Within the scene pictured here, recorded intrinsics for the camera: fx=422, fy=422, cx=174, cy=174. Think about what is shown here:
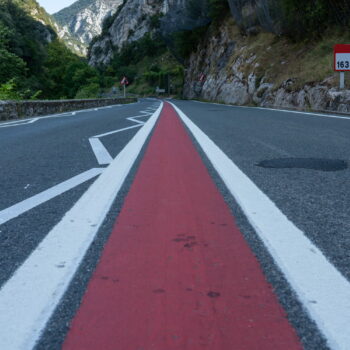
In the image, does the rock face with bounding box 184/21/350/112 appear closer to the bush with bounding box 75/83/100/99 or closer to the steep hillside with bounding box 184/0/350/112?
the steep hillside with bounding box 184/0/350/112

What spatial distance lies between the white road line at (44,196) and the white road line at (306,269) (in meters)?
1.33

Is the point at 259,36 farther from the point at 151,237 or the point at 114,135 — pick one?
the point at 151,237

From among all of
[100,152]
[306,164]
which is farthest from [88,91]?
[306,164]

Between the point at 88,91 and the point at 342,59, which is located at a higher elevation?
the point at 88,91

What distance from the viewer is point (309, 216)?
2.47 meters

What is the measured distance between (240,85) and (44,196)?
1122 inches

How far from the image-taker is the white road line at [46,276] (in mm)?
1274

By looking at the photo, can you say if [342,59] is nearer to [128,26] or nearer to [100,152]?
[100,152]

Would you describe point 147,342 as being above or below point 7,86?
below

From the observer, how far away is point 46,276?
5.41 ft

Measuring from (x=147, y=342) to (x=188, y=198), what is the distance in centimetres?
178

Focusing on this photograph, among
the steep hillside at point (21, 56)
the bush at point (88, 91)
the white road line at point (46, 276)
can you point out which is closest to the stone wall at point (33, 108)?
the steep hillside at point (21, 56)

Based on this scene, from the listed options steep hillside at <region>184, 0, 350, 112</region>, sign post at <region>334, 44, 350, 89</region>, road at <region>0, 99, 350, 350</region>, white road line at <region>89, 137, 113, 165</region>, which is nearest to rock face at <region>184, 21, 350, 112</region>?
steep hillside at <region>184, 0, 350, 112</region>

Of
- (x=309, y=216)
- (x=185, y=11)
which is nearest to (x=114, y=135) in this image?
(x=309, y=216)
